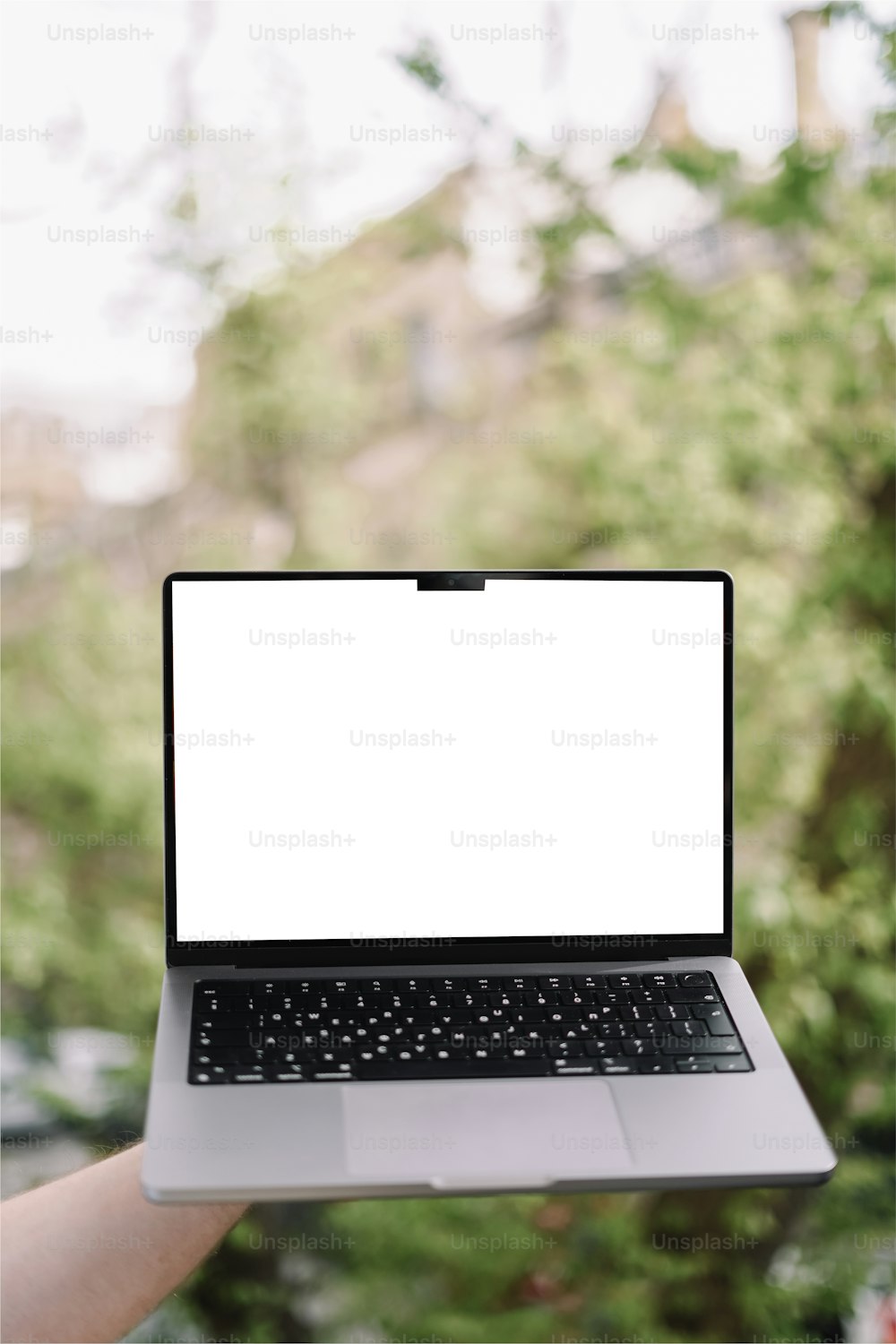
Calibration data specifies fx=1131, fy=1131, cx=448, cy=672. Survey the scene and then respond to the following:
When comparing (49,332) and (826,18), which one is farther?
(49,332)

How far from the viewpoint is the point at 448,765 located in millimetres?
1027

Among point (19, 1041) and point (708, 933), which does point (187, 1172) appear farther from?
point (19, 1041)

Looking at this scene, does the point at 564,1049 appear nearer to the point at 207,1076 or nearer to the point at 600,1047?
the point at 600,1047

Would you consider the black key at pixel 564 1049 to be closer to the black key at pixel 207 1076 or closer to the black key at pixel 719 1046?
the black key at pixel 719 1046

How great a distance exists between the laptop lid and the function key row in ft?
0.09

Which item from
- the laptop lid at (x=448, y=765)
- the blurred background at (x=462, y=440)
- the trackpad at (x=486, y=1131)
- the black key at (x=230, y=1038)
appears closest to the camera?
the trackpad at (x=486, y=1131)

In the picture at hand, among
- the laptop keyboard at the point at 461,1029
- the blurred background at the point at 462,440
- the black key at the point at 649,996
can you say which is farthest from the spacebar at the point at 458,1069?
the blurred background at the point at 462,440

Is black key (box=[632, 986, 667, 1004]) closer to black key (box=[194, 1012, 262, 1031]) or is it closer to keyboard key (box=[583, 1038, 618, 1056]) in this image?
keyboard key (box=[583, 1038, 618, 1056])

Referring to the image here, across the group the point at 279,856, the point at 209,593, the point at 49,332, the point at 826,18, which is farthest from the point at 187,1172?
the point at 826,18

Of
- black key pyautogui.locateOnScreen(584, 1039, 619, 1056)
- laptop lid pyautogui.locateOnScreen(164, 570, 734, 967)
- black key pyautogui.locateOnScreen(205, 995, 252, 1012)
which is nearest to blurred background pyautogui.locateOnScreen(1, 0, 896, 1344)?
laptop lid pyautogui.locateOnScreen(164, 570, 734, 967)

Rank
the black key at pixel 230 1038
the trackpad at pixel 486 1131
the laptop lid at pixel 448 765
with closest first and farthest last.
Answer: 1. the trackpad at pixel 486 1131
2. the black key at pixel 230 1038
3. the laptop lid at pixel 448 765

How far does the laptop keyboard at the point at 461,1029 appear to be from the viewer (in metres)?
0.88

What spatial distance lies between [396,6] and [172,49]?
14.4 inches

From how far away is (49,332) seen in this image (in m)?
1.92
